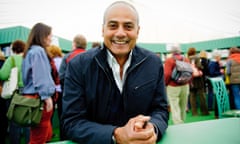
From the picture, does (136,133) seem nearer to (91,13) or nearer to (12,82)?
(12,82)

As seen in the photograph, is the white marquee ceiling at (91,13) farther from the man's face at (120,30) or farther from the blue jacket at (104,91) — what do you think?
the blue jacket at (104,91)

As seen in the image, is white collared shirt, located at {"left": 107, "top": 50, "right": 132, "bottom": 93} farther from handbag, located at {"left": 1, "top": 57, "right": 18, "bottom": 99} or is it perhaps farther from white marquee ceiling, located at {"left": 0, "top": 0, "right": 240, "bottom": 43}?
handbag, located at {"left": 1, "top": 57, "right": 18, "bottom": 99}

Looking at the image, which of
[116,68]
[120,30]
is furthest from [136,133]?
[120,30]

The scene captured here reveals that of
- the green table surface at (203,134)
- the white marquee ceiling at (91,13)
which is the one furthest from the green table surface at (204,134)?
the white marquee ceiling at (91,13)

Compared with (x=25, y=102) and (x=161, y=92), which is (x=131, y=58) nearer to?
(x=161, y=92)

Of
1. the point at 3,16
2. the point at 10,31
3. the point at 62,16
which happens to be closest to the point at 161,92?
the point at 3,16

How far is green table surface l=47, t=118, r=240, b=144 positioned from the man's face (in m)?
0.47

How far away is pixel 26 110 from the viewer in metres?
1.67

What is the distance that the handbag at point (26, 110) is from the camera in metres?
1.66

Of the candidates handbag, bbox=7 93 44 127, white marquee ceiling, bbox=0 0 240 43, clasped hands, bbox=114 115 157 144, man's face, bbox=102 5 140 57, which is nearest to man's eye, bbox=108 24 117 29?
man's face, bbox=102 5 140 57

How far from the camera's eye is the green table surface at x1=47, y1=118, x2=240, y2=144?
0.74 m

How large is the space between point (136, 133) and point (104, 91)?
1.11ft

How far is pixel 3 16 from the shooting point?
11.0 feet

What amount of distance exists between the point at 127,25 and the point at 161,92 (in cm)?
40
